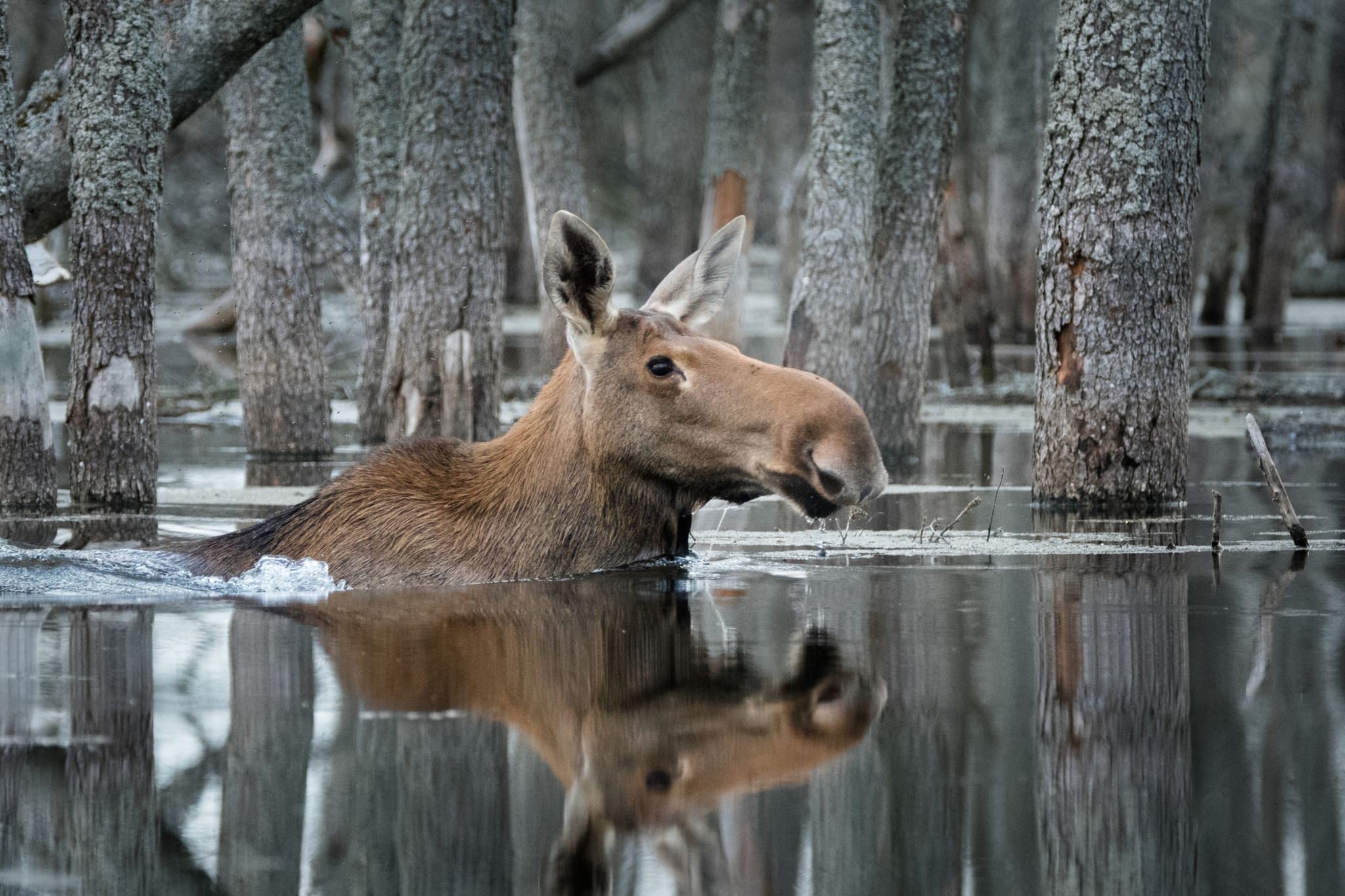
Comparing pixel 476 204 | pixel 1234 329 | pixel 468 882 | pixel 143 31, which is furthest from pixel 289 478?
pixel 1234 329

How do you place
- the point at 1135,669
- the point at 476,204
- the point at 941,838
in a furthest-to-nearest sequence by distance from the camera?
1. the point at 476,204
2. the point at 1135,669
3. the point at 941,838

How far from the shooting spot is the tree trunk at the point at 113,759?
3709 mm

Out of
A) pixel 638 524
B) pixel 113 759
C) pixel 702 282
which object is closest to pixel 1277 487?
pixel 702 282

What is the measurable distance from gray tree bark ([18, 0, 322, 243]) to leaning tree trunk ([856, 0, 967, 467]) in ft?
15.8

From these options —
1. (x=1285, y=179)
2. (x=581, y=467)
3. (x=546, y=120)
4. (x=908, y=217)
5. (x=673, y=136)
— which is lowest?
(x=581, y=467)

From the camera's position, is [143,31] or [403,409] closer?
[143,31]

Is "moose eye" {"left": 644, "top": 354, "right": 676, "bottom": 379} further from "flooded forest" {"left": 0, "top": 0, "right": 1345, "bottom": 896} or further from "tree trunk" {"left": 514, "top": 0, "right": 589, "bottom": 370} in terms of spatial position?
"tree trunk" {"left": 514, "top": 0, "right": 589, "bottom": 370}

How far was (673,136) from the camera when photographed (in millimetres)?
35000

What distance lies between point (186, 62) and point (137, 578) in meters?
4.99

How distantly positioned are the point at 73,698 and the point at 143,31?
18.8 ft

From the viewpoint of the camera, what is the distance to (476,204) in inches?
483

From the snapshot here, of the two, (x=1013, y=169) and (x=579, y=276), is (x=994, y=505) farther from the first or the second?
(x=1013, y=169)

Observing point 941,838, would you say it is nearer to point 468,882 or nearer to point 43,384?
point 468,882

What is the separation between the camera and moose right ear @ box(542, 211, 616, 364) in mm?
6488
